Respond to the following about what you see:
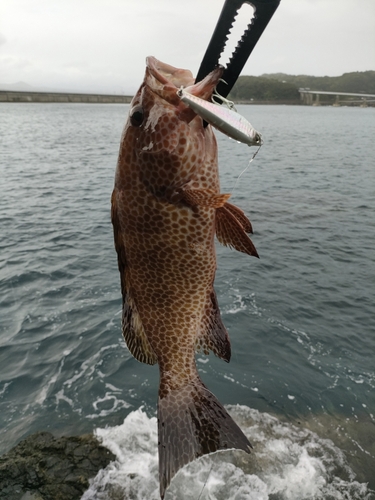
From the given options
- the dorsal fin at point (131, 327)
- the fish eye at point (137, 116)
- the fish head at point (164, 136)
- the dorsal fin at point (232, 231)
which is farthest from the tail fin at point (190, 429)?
the fish eye at point (137, 116)

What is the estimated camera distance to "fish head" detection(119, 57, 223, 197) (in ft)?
9.37

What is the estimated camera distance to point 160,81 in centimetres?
285

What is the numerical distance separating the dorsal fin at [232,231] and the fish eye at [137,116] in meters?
0.81

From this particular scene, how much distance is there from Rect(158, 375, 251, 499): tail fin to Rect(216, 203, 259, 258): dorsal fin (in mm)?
1281

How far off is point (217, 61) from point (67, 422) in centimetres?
885

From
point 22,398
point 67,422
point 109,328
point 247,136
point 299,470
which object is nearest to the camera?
point 247,136

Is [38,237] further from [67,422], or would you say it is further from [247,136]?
[247,136]

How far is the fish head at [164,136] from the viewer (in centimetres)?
286

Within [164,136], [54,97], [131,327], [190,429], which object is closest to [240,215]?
[164,136]

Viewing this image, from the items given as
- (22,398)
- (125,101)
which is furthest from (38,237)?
(125,101)

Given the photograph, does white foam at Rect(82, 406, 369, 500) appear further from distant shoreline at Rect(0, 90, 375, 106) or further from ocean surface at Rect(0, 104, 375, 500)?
distant shoreline at Rect(0, 90, 375, 106)

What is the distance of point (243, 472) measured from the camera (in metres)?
7.97

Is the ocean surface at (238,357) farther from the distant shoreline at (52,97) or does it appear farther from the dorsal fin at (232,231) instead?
the distant shoreline at (52,97)

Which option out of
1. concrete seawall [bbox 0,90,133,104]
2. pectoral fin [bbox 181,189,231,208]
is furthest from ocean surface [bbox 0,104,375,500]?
concrete seawall [bbox 0,90,133,104]
